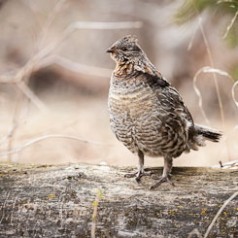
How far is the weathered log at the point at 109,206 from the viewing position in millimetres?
3969

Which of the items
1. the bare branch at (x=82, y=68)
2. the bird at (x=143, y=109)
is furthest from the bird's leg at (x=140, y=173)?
the bare branch at (x=82, y=68)

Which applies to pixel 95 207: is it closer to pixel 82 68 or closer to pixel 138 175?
pixel 138 175

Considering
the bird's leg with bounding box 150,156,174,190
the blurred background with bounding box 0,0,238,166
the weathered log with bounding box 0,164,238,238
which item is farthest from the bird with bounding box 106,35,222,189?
the blurred background with bounding box 0,0,238,166

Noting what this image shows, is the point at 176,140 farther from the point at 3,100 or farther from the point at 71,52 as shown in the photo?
the point at 71,52

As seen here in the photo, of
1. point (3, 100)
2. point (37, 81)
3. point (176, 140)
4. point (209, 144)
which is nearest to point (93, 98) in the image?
point (37, 81)

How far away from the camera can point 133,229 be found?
157 inches

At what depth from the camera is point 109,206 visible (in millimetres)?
4062

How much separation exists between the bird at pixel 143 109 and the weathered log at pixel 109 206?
0.20m

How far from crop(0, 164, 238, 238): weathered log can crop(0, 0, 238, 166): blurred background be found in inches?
115

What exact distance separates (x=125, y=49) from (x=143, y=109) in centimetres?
41

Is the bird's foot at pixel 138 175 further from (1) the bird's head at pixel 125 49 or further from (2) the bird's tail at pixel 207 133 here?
(1) the bird's head at pixel 125 49

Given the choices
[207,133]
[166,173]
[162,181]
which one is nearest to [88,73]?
[207,133]

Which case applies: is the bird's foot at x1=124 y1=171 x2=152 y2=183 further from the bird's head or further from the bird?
the bird's head

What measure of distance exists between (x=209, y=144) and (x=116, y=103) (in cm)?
391
